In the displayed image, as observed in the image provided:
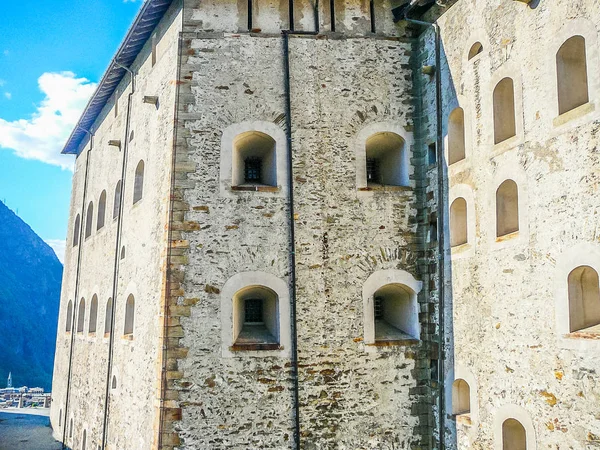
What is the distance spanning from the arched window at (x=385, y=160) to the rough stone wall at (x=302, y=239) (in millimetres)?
242

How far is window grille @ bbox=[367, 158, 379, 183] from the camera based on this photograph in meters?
11.5

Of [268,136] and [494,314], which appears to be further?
[268,136]

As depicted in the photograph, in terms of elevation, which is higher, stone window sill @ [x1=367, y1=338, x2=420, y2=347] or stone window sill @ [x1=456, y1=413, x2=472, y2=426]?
stone window sill @ [x1=367, y1=338, x2=420, y2=347]

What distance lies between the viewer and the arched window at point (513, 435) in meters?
8.34

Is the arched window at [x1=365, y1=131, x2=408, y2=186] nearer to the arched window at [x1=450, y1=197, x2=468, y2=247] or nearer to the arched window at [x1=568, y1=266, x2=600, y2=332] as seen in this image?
the arched window at [x1=450, y1=197, x2=468, y2=247]

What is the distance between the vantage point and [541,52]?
8086mm

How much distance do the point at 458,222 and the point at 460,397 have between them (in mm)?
2669

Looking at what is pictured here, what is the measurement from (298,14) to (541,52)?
453cm

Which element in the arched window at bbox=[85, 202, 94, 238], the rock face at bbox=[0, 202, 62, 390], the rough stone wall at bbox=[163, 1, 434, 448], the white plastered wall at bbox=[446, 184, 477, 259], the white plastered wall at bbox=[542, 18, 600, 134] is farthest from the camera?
the rock face at bbox=[0, 202, 62, 390]

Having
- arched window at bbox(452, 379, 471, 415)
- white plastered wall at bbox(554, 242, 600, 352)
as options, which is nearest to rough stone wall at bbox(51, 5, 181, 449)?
arched window at bbox(452, 379, 471, 415)

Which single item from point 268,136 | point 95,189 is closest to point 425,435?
point 268,136

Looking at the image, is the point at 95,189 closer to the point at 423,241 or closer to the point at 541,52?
the point at 423,241

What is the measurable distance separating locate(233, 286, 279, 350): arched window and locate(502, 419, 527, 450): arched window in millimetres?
3527

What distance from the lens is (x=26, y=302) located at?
49969 mm
